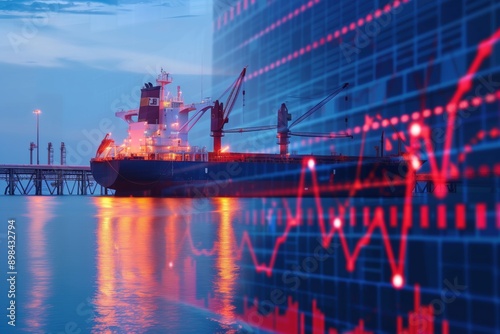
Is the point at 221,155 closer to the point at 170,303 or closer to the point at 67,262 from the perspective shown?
the point at 67,262

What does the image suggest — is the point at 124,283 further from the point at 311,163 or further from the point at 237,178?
the point at 311,163

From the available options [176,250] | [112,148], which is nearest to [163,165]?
[112,148]

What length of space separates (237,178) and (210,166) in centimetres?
175

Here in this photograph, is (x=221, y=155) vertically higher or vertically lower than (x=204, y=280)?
higher

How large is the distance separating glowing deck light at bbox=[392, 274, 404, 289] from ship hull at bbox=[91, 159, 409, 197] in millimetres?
26969

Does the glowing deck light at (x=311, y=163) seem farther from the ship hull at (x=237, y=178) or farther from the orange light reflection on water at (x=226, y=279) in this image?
the orange light reflection on water at (x=226, y=279)

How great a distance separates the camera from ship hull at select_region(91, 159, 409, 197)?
32094 millimetres

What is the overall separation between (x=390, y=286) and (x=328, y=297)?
703 millimetres

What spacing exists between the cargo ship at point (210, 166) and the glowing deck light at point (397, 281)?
88.5ft

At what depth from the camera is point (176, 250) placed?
800 centimetres

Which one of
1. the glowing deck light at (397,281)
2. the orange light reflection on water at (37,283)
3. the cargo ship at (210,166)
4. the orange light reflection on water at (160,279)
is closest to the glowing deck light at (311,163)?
the cargo ship at (210,166)

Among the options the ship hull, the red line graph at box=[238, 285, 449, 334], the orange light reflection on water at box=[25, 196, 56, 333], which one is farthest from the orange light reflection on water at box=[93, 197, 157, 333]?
the ship hull

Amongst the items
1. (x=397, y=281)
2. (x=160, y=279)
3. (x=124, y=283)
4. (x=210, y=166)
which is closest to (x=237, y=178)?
(x=210, y=166)

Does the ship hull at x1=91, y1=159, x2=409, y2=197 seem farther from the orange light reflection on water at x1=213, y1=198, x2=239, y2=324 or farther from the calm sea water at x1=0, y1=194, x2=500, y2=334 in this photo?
the orange light reflection on water at x1=213, y1=198, x2=239, y2=324
